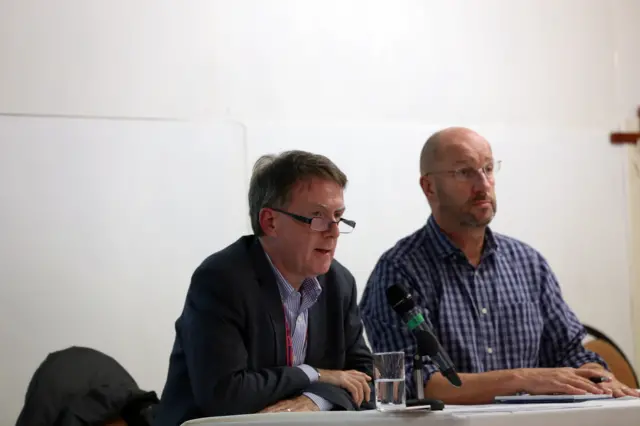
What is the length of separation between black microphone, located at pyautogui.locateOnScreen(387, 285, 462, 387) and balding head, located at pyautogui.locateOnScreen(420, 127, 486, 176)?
1.10m

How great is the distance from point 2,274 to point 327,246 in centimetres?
142

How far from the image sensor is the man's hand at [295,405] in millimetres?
2150

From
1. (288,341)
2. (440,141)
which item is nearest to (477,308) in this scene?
(440,141)

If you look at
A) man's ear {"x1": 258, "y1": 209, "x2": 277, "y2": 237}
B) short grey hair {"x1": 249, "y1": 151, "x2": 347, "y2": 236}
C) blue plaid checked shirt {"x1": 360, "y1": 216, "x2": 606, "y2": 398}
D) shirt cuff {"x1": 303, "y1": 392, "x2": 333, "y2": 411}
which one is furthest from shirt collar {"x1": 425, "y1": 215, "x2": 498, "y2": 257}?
shirt cuff {"x1": 303, "y1": 392, "x2": 333, "y2": 411}

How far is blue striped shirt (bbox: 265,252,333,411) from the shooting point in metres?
2.34

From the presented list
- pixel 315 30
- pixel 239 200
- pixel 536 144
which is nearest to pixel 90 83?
pixel 239 200

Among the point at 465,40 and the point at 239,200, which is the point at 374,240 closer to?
the point at 239,200

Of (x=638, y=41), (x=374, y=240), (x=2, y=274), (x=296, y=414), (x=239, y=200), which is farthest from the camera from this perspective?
(x=638, y=41)

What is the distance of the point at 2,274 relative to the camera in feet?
10.4

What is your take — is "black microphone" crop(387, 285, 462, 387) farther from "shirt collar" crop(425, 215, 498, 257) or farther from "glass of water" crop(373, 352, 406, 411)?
"shirt collar" crop(425, 215, 498, 257)

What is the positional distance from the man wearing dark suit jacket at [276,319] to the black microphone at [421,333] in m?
0.43

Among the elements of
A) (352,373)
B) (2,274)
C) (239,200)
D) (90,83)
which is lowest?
(352,373)

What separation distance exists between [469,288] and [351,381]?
0.64 m

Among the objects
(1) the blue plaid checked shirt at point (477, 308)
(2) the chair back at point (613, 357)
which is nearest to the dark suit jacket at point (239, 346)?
(1) the blue plaid checked shirt at point (477, 308)
